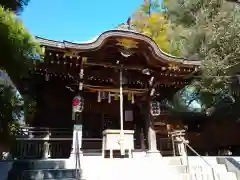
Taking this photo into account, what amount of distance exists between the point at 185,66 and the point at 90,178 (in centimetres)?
538

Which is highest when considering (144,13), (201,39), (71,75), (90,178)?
(144,13)

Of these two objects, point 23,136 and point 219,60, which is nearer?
point 23,136

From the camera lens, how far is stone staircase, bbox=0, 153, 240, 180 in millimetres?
5531

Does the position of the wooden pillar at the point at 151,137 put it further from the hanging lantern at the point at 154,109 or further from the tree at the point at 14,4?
the tree at the point at 14,4

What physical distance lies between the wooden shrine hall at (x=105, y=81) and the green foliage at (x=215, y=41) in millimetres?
1045

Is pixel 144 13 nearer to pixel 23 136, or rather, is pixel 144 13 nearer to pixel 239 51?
pixel 239 51

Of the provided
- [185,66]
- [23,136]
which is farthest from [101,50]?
[23,136]

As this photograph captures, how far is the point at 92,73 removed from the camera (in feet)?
26.8

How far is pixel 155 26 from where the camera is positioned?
1520cm

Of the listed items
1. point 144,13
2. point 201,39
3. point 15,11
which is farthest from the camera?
point 144,13

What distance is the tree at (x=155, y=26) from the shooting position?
13591 mm

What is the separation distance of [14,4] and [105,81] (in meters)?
6.03

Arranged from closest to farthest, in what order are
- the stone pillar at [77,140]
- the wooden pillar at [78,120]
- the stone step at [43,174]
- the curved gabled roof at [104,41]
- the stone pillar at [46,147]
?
1. the stone step at [43,174]
2. the stone pillar at [77,140]
3. the wooden pillar at [78,120]
4. the curved gabled roof at [104,41]
5. the stone pillar at [46,147]

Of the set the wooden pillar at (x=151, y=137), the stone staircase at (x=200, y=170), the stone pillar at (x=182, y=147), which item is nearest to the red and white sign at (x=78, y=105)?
the wooden pillar at (x=151, y=137)
